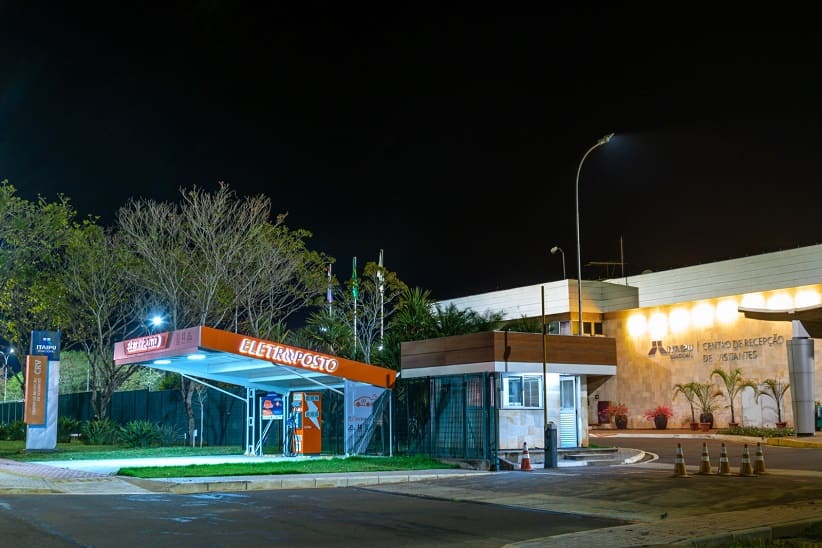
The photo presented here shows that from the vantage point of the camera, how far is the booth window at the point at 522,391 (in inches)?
987

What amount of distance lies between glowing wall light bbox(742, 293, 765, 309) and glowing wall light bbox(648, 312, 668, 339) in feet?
17.8

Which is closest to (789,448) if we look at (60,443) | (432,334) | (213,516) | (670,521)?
(432,334)

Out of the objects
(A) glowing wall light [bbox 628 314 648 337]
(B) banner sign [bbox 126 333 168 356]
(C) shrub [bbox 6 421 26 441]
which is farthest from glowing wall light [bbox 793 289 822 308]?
(C) shrub [bbox 6 421 26 441]

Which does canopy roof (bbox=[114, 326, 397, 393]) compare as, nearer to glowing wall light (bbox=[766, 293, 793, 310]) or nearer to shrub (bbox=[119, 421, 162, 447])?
shrub (bbox=[119, 421, 162, 447])

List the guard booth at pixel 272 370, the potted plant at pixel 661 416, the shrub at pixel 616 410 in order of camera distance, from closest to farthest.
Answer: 1. the guard booth at pixel 272 370
2. the potted plant at pixel 661 416
3. the shrub at pixel 616 410

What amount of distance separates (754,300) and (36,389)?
1346 inches

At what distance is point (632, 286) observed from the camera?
5322cm

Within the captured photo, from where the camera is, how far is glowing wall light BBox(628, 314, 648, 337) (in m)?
52.1

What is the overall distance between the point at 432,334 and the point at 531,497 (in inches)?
589

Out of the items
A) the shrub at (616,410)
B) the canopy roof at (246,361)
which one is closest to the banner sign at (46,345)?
the canopy roof at (246,361)

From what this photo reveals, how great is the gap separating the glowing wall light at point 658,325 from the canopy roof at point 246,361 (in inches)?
1088

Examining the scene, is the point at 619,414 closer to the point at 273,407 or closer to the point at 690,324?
the point at 690,324

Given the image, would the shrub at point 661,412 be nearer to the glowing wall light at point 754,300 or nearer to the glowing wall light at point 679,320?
the glowing wall light at point 679,320

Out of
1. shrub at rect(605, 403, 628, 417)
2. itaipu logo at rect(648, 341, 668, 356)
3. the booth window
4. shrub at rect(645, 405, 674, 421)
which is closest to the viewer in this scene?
the booth window
